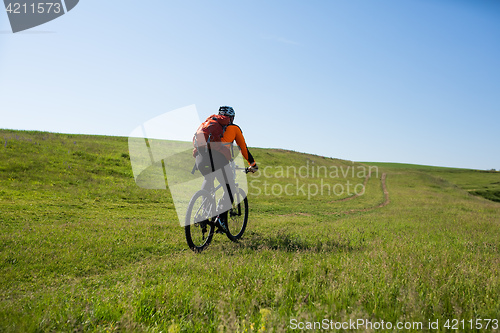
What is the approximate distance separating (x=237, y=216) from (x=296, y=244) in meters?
2.22

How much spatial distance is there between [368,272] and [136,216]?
43.7 feet

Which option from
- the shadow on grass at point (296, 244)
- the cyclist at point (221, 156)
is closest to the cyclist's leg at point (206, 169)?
the cyclist at point (221, 156)

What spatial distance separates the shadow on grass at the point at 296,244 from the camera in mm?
8281

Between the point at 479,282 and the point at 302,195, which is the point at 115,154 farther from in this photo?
the point at 479,282

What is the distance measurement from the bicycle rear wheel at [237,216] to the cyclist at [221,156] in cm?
74

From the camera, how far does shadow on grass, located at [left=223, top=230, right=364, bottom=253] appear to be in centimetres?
828

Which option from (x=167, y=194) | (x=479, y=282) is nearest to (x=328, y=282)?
(x=479, y=282)

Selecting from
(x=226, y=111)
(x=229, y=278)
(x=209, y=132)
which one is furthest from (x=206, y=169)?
(x=229, y=278)

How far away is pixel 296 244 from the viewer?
29.1 ft

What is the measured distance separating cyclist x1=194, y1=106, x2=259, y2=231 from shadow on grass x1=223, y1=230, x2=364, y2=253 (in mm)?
1166

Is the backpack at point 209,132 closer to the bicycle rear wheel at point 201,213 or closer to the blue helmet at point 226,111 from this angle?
the blue helmet at point 226,111

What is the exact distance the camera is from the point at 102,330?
342 centimetres

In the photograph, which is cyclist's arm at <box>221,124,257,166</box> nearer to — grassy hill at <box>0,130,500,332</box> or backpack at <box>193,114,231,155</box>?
backpack at <box>193,114,231,155</box>

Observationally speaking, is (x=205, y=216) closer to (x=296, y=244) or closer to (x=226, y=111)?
(x=296, y=244)
